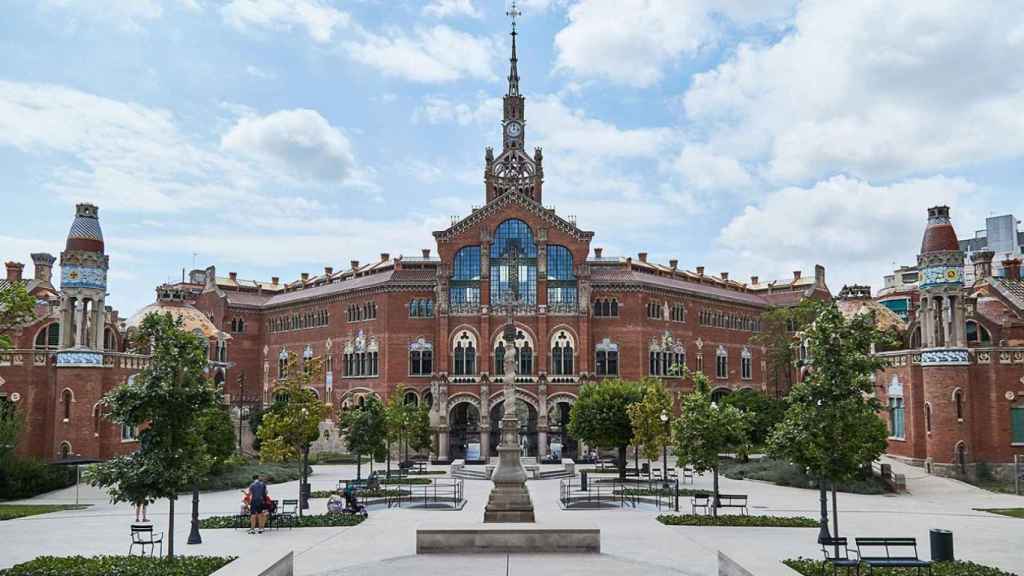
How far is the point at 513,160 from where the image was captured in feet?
272

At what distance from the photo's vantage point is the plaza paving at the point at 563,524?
2073cm

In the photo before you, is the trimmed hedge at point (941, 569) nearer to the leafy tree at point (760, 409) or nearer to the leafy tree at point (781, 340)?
the leafy tree at point (760, 409)

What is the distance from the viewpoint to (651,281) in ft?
240

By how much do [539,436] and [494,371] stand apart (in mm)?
6433

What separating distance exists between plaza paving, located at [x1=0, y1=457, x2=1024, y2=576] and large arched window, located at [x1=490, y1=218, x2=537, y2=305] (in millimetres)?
31057

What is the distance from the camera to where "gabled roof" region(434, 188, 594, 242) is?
232 feet

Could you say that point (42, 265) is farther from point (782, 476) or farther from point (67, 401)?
point (782, 476)

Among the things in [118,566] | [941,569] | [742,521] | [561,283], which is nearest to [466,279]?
[561,283]

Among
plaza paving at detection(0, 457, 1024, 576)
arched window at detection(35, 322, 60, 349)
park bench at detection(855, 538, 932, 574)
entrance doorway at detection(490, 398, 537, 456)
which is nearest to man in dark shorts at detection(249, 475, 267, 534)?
plaza paving at detection(0, 457, 1024, 576)

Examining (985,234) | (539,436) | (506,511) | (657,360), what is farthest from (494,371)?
(985,234)

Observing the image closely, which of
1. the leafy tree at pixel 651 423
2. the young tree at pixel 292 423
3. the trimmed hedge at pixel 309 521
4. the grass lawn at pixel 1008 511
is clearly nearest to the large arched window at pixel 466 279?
the leafy tree at pixel 651 423

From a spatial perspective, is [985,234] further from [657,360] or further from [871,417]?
[871,417]

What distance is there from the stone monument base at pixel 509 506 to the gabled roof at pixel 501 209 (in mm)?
44572

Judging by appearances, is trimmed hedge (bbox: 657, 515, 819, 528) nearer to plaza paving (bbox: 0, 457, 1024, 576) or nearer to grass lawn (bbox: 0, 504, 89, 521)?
plaza paving (bbox: 0, 457, 1024, 576)
